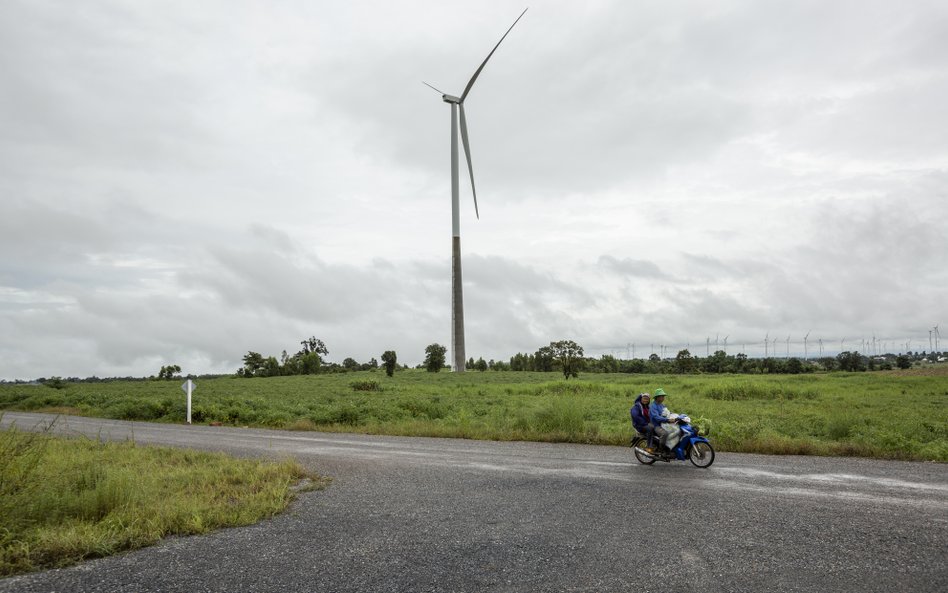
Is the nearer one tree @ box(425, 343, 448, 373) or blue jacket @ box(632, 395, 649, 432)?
blue jacket @ box(632, 395, 649, 432)

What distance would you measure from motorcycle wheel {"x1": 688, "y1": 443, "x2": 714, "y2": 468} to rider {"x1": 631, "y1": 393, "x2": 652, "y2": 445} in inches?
36.7

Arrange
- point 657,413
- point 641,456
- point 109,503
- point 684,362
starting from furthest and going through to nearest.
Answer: point 684,362 < point 641,456 < point 657,413 < point 109,503

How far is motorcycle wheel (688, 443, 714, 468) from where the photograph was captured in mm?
12922

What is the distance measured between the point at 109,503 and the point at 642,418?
414 inches

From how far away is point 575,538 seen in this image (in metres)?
7.60

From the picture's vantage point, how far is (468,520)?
8594 mm

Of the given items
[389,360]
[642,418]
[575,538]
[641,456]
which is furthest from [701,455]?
[389,360]

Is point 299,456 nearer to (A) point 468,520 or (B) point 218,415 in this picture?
(A) point 468,520

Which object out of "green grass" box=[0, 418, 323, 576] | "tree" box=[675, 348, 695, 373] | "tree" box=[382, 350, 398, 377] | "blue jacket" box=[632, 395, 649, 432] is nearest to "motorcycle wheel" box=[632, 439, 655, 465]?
"blue jacket" box=[632, 395, 649, 432]

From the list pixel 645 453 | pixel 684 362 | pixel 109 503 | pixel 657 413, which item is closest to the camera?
pixel 109 503

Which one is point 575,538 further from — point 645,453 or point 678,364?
point 678,364

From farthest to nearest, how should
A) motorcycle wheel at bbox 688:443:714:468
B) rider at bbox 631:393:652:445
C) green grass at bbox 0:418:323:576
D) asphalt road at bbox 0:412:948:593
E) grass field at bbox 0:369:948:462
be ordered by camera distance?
grass field at bbox 0:369:948:462 < rider at bbox 631:393:652:445 < motorcycle wheel at bbox 688:443:714:468 < green grass at bbox 0:418:323:576 < asphalt road at bbox 0:412:948:593

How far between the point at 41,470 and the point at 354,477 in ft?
19.8

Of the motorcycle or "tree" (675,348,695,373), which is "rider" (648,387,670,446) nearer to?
the motorcycle
